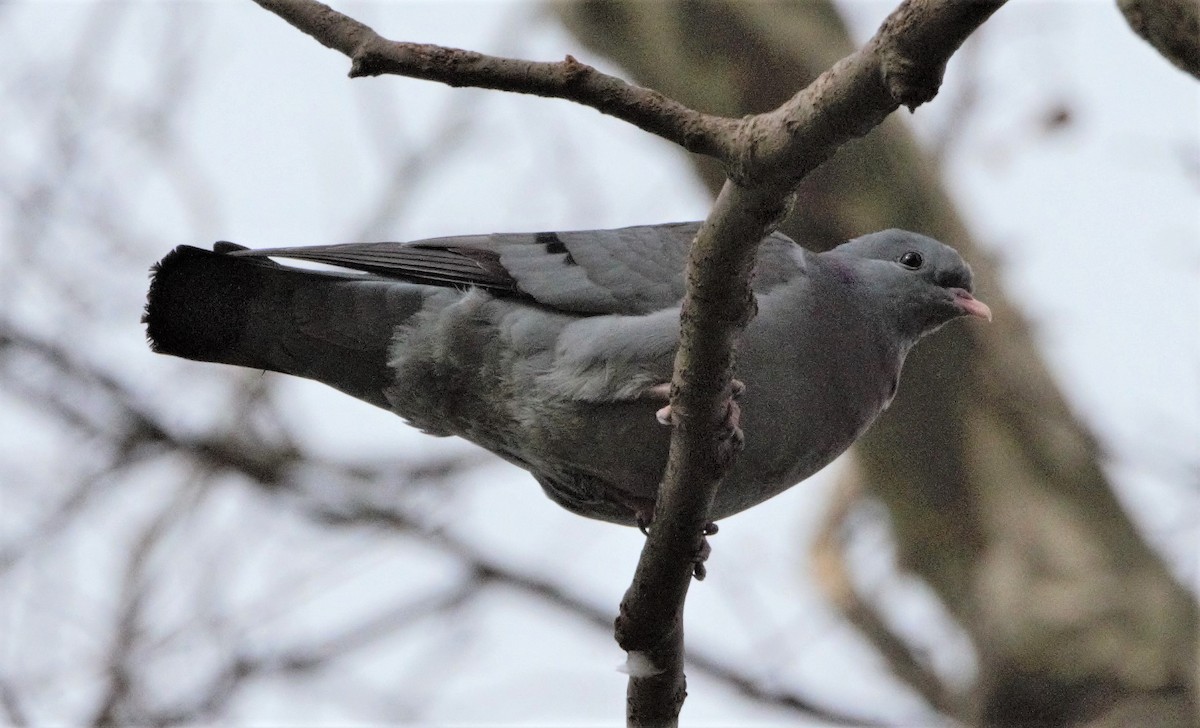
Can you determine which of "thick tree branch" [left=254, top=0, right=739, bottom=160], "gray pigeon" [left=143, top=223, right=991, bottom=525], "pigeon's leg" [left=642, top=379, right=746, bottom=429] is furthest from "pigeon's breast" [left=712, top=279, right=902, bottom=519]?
"thick tree branch" [left=254, top=0, right=739, bottom=160]

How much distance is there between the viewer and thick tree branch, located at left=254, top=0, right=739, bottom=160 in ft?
8.57

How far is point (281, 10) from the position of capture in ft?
9.30

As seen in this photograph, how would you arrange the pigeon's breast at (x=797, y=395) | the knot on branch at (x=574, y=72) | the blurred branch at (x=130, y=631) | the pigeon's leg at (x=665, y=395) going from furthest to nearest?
1. the blurred branch at (x=130, y=631)
2. the pigeon's breast at (x=797, y=395)
3. the pigeon's leg at (x=665, y=395)
4. the knot on branch at (x=574, y=72)

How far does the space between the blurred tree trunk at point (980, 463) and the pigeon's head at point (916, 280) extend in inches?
112

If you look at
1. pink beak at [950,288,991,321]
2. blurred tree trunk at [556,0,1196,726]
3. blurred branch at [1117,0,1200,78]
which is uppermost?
blurred tree trunk at [556,0,1196,726]

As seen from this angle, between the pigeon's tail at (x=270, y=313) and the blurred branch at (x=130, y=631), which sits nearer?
the pigeon's tail at (x=270, y=313)

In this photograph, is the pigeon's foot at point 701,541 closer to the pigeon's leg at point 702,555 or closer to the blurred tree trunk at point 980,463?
the pigeon's leg at point 702,555

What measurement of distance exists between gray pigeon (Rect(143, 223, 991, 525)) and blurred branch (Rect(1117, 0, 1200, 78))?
1221 mm

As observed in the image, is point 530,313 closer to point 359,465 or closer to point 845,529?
point 359,465

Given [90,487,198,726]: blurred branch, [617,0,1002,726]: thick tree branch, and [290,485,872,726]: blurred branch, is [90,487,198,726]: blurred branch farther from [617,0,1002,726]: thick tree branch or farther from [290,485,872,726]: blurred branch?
[617,0,1002,726]: thick tree branch

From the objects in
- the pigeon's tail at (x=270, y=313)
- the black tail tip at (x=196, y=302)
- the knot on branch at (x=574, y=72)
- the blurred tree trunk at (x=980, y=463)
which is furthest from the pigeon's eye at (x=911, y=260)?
the blurred tree trunk at (x=980, y=463)

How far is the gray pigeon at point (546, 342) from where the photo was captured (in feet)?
12.4

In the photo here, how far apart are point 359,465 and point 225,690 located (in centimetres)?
168

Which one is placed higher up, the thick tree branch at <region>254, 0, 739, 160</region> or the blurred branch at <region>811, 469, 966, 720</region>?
the blurred branch at <region>811, 469, 966, 720</region>
